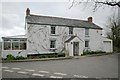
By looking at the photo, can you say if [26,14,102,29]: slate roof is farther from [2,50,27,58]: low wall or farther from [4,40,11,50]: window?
[2,50,27,58]: low wall

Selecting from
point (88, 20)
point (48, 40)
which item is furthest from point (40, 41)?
point (88, 20)

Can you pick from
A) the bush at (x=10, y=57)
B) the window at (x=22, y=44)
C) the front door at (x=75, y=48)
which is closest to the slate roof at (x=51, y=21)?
the window at (x=22, y=44)

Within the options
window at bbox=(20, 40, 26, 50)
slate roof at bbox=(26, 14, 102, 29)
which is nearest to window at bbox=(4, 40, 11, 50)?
window at bbox=(20, 40, 26, 50)

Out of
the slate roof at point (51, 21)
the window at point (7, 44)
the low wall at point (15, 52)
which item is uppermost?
the slate roof at point (51, 21)

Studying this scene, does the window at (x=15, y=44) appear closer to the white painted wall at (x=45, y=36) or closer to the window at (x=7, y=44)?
the window at (x=7, y=44)

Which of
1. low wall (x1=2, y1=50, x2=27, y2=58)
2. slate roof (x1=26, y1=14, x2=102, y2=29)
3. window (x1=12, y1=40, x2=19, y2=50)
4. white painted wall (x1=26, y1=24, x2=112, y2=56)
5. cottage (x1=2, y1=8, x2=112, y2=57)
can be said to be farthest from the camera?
slate roof (x1=26, y1=14, x2=102, y2=29)

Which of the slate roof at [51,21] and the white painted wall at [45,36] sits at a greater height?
the slate roof at [51,21]

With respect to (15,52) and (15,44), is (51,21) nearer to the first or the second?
(15,44)

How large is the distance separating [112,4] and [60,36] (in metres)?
22.6

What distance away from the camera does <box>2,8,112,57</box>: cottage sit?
27.3 meters

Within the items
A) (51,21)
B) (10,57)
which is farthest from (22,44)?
(51,21)

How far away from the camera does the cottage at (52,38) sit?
27281 mm

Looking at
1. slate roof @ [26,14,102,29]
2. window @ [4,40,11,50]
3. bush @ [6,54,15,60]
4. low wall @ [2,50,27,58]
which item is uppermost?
slate roof @ [26,14,102,29]

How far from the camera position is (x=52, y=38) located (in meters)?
29.6
